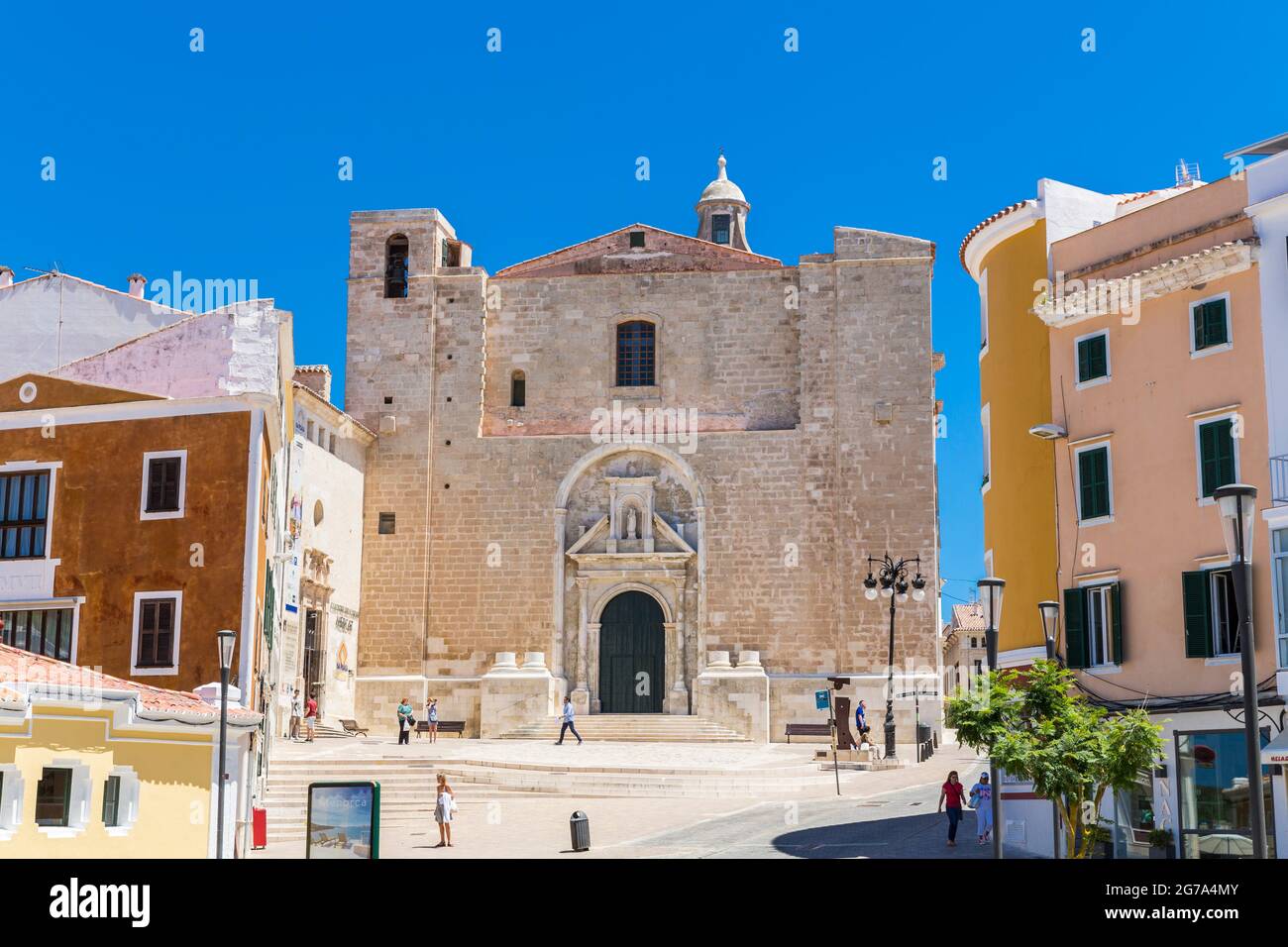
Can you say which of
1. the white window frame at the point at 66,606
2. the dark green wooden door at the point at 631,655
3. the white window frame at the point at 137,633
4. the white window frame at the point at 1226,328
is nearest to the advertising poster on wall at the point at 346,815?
the white window frame at the point at 137,633

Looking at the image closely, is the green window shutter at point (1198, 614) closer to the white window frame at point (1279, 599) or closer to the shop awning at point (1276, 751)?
the white window frame at point (1279, 599)

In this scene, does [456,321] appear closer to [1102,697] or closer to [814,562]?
[814,562]

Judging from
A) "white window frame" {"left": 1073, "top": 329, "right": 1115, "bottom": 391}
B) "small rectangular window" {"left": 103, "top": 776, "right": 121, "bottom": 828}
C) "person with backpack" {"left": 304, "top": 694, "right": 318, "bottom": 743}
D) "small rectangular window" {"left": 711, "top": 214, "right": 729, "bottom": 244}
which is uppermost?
"small rectangular window" {"left": 711, "top": 214, "right": 729, "bottom": 244}

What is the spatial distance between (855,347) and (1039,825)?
1970 cm

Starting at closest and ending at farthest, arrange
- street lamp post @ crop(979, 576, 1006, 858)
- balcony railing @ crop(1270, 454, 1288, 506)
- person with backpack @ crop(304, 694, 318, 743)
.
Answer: street lamp post @ crop(979, 576, 1006, 858) → balcony railing @ crop(1270, 454, 1288, 506) → person with backpack @ crop(304, 694, 318, 743)

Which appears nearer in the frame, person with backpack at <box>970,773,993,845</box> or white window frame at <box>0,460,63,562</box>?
person with backpack at <box>970,773,993,845</box>

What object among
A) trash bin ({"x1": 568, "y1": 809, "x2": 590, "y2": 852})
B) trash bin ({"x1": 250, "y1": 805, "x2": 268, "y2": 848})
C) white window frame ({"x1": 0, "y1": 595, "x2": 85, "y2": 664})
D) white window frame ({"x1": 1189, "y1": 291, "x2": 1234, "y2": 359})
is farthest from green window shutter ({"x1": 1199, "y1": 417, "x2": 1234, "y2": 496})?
white window frame ({"x1": 0, "y1": 595, "x2": 85, "y2": 664})

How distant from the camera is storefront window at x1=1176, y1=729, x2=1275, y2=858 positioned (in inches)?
714

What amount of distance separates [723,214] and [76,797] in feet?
141

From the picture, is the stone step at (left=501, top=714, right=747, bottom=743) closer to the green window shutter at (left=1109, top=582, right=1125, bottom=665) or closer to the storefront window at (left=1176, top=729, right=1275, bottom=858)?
the green window shutter at (left=1109, top=582, right=1125, bottom=665)

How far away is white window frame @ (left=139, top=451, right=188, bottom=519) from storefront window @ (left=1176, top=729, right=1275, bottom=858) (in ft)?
48.5

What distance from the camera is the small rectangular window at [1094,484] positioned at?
71.1 feet
